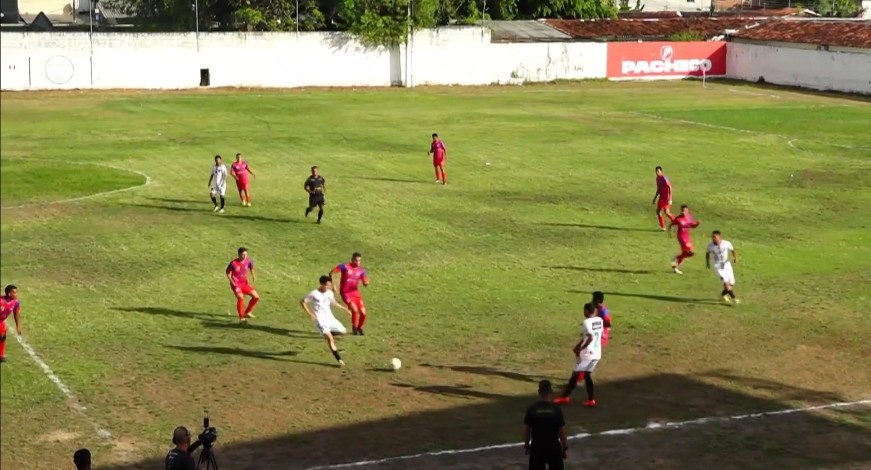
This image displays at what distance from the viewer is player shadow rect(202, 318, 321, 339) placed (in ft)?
73.7

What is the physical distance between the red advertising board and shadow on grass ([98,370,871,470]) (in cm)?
5794

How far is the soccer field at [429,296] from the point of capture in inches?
690

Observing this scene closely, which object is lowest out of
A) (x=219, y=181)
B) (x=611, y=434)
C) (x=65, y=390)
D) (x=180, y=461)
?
(x=611, y=434)

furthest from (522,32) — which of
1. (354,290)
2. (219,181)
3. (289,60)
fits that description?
(354,290)

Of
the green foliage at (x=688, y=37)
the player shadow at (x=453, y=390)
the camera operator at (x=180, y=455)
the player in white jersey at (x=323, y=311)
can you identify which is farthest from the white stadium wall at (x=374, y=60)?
the camera operator at (x=180, y=455)

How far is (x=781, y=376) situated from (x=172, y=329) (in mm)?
10671

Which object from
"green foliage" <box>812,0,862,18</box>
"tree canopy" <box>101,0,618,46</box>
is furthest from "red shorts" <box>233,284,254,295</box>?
"green foliage" <box>812,0,862,18</box>

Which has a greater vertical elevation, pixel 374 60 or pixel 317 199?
pixel 374 60

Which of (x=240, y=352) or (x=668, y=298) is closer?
(x=240, y=352)

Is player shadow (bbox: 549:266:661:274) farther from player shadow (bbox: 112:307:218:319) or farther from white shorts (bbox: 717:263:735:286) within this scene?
player shadow (bbox: 112:307:218:319)

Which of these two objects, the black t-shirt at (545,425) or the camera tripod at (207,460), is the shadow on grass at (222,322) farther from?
the black t-shirt at (545,425)

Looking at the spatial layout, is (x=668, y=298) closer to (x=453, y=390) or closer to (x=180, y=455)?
(x=453, y=390)

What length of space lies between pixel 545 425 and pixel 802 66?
205 feet

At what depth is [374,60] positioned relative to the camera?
69688mm
